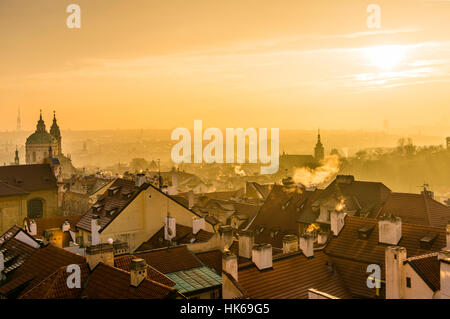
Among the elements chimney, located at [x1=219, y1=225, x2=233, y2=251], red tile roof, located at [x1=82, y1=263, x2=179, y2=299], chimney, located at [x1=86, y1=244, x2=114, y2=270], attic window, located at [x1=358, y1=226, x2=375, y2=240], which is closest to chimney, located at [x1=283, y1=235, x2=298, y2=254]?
attic window, located at [x1=358, y1=226, x2=375, y2=240]

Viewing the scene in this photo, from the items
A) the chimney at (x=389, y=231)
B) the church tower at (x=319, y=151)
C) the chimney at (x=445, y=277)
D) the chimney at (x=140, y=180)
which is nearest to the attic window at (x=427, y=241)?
the chimney at (x=389, y=231)

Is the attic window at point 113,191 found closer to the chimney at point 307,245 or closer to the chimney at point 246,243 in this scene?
the chimney at point 246,243

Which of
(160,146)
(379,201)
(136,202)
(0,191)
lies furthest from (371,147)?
(136,202)

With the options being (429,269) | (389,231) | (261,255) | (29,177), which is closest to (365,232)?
(389,231)

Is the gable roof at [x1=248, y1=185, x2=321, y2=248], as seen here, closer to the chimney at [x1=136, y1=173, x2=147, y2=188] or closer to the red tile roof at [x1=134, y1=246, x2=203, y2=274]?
the chimney at [x1=136, y1=173, x2=147, y2=188]

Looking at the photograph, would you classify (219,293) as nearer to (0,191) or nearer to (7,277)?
(7,277)
